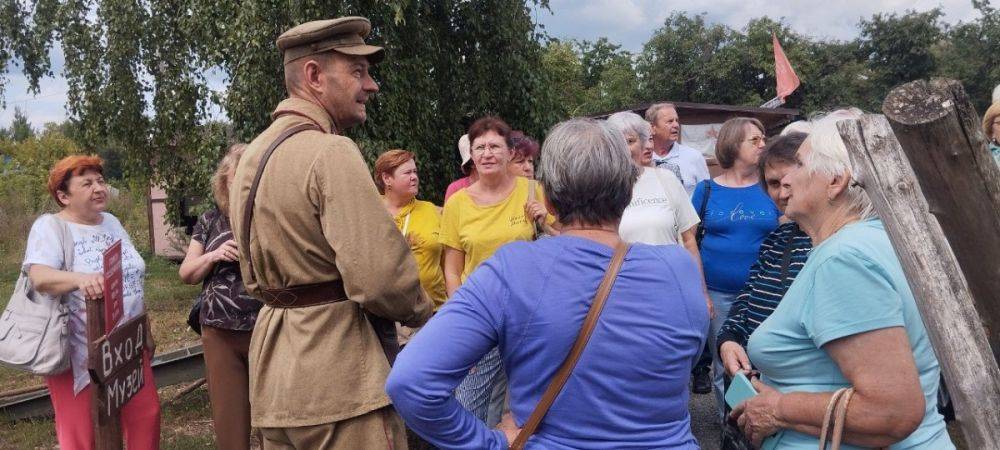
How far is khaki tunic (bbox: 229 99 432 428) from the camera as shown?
223 centimetres

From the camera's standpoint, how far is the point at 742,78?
127 feet

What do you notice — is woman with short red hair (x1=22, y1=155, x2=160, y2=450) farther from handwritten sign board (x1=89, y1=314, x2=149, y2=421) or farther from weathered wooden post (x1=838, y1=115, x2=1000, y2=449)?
weathered wooden post (x1=838, y1=115, x2=1000, y2=449)

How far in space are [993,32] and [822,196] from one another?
1674 inches

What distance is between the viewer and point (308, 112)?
246cm

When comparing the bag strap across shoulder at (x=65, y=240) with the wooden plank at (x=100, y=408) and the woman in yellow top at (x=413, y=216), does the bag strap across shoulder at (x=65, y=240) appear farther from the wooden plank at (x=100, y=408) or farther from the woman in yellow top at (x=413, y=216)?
the woman in yellow top at (x=413, y=216)

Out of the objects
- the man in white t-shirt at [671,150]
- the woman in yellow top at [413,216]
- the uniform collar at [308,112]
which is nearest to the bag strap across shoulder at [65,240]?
the woman in yellow top at [413,216]

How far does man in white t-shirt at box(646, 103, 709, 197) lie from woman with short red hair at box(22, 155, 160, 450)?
3.36 m

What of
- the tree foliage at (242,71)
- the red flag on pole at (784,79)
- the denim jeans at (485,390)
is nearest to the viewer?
the denim jeans at (485,390)

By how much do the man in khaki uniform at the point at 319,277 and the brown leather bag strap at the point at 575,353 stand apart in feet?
2.22

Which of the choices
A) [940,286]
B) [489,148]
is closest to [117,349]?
[489,148]

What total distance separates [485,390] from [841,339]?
6.53ft

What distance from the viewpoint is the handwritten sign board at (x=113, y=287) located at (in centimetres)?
353

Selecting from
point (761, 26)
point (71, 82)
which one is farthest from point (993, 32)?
point (71, 82)

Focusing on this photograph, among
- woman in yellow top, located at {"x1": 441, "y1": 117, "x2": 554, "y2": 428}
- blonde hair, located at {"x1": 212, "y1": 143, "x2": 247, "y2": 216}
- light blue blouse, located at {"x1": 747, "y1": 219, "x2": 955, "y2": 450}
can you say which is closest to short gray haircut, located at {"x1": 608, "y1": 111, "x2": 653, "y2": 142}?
woman in yellow top, located at {"x1": 441, "y1": 117, "x2": 554, "y2": 428}
